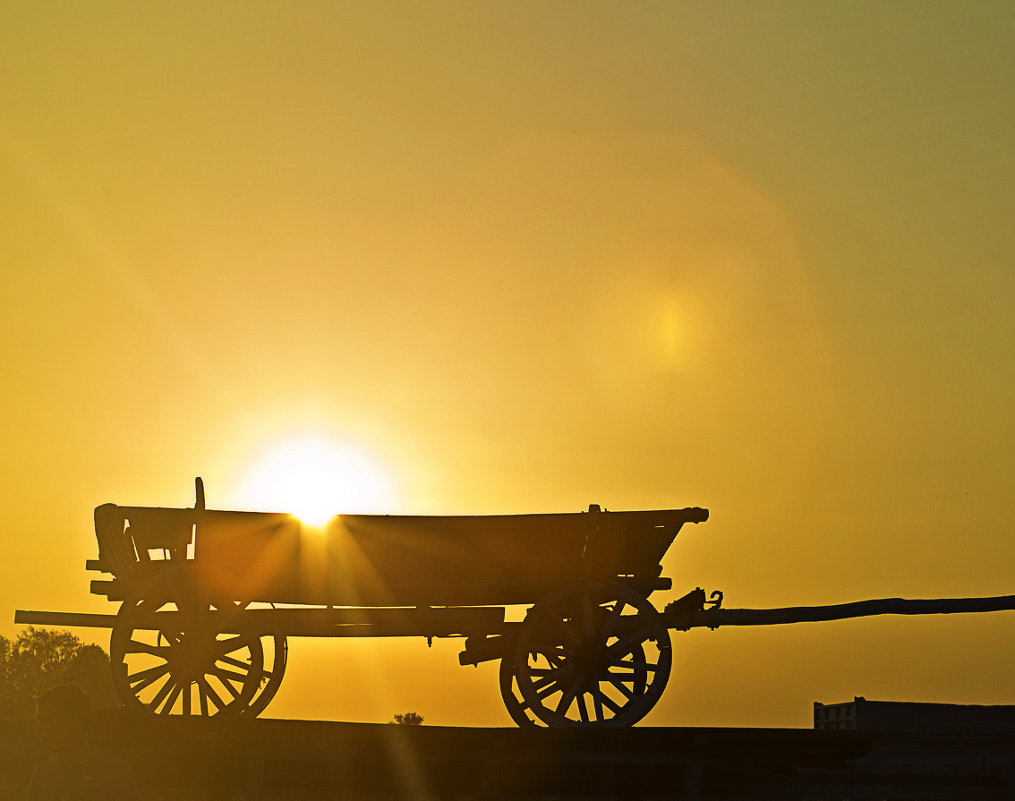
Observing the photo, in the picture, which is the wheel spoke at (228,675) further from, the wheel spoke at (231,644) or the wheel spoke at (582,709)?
the wheel spoke at (582,709)

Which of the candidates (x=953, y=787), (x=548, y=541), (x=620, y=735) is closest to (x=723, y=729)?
(x=620, y=735)

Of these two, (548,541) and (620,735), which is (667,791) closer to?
(620,735)

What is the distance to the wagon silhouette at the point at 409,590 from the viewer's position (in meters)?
12.4

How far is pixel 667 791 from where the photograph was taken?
1027 centimetres

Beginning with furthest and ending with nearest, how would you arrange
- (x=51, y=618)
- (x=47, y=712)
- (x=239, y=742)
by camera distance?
(x=51, y=618)
(x=239, y=742)
(x=47, y=712)

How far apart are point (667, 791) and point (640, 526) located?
113 inches

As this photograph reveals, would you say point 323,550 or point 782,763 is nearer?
point 782,763

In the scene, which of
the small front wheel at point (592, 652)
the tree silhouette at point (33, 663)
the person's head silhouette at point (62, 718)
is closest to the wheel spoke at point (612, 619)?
the small front wheel at point (592, 652)

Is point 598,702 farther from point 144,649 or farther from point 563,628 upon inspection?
point 144,649

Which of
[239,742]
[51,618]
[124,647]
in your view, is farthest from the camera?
[51,618]

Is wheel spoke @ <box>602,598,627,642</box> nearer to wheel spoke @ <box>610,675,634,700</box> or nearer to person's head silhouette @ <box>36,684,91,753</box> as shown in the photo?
wheel spoke @ <box>610,675,634,700</box>

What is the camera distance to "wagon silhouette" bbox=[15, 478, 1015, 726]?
486 inches

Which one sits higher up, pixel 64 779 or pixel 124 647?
pixel 124 647

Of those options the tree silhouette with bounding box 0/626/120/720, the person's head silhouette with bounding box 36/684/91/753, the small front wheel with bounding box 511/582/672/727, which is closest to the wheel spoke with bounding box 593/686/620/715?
the small front wheel with bounding box 511/582/672/727
